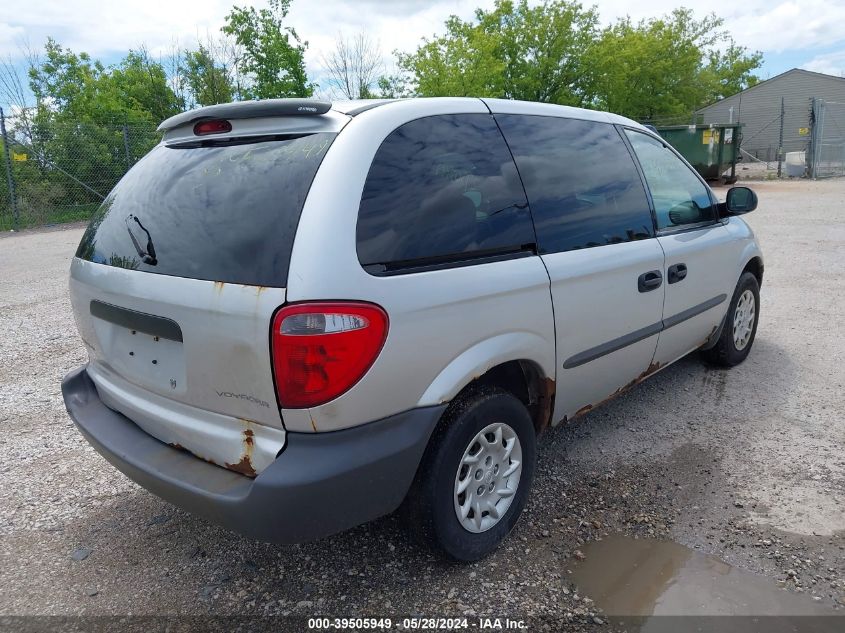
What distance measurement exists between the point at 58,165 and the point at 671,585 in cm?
1734

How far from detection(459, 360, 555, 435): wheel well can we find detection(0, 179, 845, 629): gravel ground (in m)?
0.47

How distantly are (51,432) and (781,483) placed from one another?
412cm

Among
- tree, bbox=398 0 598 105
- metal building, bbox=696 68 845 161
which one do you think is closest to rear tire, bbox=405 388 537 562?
tree, bbox=398 0 598 105

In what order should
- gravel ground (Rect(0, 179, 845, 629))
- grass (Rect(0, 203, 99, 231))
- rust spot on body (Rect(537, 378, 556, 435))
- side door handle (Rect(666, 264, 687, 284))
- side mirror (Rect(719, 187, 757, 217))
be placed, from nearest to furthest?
gravel ground (Rect(0, 179, 845, 629)) < rust spot on body (Rect(537, 378, 556, 435)) < side door handle (Rect(666, 264, 687, 284)) < side mirror (Rect(719, 187, 757, 217)) < grass (Rect(0, 203, 99, 231))

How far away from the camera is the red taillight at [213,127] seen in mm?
2373

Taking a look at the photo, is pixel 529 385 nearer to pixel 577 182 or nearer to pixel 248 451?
pixel 577 182

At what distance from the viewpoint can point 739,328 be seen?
457 centimetres

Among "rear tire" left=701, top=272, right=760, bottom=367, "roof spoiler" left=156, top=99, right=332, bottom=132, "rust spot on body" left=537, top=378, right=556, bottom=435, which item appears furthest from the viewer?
"rear tire" left=701, top=272, right=760, bottom=367

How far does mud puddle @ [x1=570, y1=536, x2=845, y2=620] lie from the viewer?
2.25 meters

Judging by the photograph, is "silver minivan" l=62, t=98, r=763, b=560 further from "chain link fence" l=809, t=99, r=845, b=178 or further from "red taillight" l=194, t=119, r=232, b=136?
"chain link fence" l=809, t=99, r=845, b=178

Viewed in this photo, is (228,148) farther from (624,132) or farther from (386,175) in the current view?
(624,132)

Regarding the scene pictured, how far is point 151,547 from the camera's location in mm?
2688

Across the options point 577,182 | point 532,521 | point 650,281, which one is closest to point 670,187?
point 650,281

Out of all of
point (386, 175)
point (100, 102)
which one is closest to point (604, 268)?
point (386, 175)
